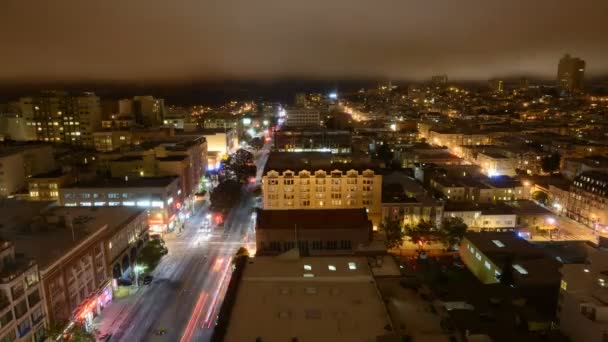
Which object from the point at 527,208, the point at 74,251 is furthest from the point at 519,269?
the point at 74,251

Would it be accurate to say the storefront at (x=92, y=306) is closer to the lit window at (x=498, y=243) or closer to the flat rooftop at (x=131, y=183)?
the flat rooftop at (x=131, y=183)

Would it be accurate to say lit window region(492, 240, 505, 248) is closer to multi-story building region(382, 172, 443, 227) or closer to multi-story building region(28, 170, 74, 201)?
multi-story building region(382, 172, 443, 227)

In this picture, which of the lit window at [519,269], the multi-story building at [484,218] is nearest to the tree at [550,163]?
the multi-story building at [484,218]

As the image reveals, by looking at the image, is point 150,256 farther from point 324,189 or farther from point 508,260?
point 508,260

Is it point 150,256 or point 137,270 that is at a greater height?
point 150,256

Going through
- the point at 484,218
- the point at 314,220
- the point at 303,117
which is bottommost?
the point at 484,218

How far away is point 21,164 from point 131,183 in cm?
3008

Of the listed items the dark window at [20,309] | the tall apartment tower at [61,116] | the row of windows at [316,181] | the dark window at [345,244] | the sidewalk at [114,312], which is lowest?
the sidewalk at [114,312]

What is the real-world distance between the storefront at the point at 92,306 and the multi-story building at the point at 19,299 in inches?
158

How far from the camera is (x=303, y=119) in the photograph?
14575 cm

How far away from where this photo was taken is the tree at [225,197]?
59.3 m

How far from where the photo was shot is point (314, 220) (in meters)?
41.6

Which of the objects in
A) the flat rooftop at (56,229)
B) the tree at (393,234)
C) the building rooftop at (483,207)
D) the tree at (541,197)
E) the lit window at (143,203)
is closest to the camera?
the flat rooftop at (56,229)

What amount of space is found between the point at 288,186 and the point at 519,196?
3411cm
